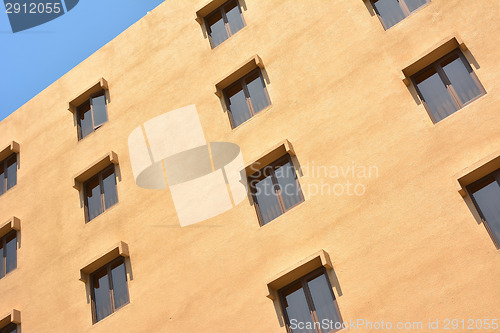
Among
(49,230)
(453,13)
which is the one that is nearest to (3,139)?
(49,230)

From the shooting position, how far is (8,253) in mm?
19859

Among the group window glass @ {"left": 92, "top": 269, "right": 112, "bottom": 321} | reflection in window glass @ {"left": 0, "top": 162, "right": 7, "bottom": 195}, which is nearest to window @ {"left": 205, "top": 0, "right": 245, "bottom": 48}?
window glass @ {"left": 92, "top": 269, "right": 112, "bottom": 321}

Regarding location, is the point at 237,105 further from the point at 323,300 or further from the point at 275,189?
the point at 323,300

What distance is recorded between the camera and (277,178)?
15.9 m

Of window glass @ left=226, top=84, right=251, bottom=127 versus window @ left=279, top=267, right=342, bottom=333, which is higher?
window glass @ left=226, top=84, right=251, bottom=127

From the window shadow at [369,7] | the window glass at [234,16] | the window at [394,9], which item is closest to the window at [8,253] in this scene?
the window glass at [234,16]

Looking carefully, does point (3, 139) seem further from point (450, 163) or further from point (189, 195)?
point (450, 163)

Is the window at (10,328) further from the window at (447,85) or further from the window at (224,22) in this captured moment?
the window at (447,85)

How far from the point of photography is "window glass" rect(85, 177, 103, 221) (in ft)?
61.2

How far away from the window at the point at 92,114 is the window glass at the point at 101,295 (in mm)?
5119

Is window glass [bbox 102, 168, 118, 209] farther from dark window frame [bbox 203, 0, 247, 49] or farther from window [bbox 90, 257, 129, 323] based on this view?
dark window frame [bbox 203, 0, 247, 49]

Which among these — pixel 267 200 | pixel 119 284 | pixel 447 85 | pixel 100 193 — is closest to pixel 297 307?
pixel 267 200

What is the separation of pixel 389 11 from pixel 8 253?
13.9m

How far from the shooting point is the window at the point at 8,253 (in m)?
19.5
